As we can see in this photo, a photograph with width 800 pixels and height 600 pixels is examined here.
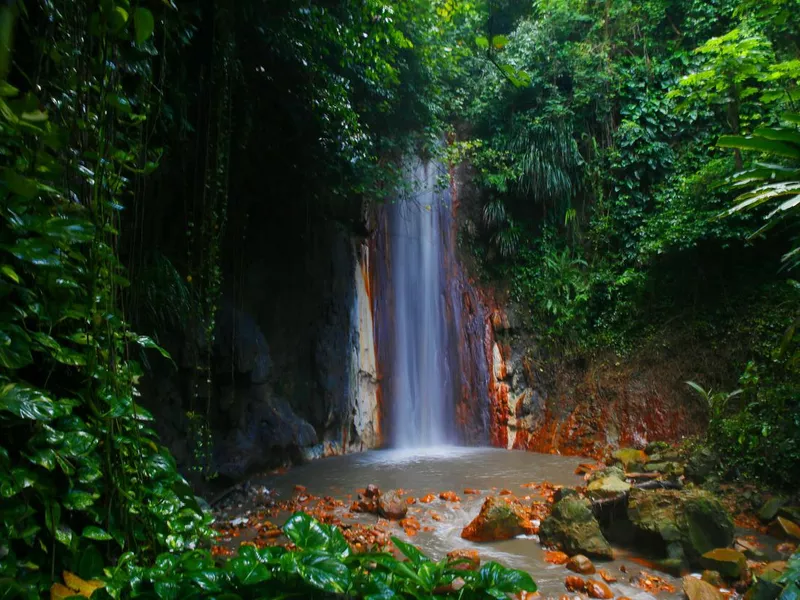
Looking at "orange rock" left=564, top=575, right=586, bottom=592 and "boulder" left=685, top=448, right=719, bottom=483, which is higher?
"boulder" left=685, top=448, right=719, bottom=483

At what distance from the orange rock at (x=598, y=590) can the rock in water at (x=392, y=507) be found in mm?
1793

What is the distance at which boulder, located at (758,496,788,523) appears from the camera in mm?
4438

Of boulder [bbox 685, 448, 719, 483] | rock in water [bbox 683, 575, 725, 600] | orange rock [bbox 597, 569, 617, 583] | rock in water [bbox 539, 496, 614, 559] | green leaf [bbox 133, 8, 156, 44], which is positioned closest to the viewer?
green leaf [bbox 133, 8, 156, 44]

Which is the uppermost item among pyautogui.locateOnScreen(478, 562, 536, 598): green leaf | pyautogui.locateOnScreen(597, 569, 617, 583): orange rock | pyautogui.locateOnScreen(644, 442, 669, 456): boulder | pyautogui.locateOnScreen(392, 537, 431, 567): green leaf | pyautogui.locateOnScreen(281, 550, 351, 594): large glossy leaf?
pyautogui.locateOnScreen(281, 550, 351, 594): large glossy leaf

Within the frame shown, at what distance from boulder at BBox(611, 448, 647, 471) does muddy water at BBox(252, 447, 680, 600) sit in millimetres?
632

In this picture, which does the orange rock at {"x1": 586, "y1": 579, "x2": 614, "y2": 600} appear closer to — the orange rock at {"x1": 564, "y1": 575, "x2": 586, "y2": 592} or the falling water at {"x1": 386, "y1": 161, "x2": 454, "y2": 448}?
the orange rock at {"x1": 564, "y1": 575, "x2": 586, "y2": 592}

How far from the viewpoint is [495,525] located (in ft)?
13.2

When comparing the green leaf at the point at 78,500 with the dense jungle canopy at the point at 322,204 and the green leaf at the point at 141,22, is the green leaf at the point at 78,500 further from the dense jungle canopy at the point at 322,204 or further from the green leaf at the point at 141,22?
the green leaf at the point at 141,22

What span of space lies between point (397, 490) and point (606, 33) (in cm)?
1007

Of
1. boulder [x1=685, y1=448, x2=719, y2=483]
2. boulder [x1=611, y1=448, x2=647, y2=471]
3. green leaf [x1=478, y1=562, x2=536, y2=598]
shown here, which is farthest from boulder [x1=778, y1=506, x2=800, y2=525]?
green leaf [x1=478, y1=562, x2=536, y2=598]

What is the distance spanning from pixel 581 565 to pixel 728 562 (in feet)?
3.10

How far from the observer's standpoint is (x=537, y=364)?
30.2ft

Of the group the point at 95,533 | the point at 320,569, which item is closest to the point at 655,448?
the point at 320,569

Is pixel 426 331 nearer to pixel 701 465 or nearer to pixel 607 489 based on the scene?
pixel 701 465
